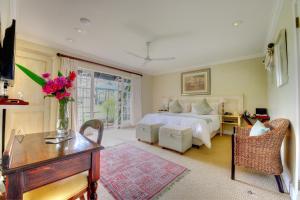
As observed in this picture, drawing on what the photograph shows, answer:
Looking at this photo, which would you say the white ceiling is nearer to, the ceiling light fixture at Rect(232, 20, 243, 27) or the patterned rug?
the ceiling light fixture at Rect(232, 20, 243, 27)

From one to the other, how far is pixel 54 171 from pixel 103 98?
14.7 feet

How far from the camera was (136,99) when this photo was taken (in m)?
5.87

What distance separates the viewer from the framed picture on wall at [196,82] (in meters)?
5.08

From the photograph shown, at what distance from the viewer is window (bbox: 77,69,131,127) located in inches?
176

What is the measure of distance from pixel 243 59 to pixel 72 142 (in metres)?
5.13

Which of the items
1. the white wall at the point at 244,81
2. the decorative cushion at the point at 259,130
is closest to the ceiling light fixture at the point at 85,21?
the decorative cushion at the point at 259,130

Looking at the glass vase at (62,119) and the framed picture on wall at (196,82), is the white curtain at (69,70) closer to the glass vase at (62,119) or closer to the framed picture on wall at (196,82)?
the glass vase at (62,119)

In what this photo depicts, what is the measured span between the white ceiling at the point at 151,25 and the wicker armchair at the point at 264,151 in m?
1.86

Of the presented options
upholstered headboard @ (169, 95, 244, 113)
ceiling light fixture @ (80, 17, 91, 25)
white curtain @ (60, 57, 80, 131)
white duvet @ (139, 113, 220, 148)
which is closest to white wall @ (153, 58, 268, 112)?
upholstered headboard @ (169, 95, 244, 113)

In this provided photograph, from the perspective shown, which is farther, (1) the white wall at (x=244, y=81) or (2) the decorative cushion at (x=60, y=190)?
(1) the white wall at (x=244, y=81)

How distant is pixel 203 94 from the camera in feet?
16.9

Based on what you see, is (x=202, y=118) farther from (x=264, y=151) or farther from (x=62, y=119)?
(x=62, y=119)

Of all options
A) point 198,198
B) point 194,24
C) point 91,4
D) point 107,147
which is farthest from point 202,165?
point 91,4

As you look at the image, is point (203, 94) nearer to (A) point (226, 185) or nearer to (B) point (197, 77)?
(B) point (197, 77)
